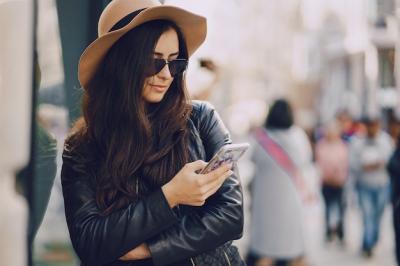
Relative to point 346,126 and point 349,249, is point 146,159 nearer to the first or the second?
point 349,249

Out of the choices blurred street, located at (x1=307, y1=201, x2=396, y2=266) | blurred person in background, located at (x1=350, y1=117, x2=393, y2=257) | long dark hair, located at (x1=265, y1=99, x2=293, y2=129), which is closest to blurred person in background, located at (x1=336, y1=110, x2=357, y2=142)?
blurred street, located at (x1=307, y1=201, x2=396, y2=266)

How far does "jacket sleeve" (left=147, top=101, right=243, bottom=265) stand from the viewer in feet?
7.43

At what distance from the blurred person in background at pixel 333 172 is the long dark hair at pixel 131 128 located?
868 cm

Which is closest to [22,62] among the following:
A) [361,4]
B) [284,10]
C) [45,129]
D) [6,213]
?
[45,129]

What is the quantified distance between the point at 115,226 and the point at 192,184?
250 mm

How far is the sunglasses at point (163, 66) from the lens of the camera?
233 centimetres

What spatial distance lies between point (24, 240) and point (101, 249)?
1.42 metres

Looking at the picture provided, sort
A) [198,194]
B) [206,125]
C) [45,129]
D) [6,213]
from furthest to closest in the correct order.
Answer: [45,129]
[6,213]
[206,125]
[198,194]

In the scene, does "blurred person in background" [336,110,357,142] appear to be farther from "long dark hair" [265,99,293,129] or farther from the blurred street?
"long dark hair" [265,99,293,129]

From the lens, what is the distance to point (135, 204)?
7.43 ft

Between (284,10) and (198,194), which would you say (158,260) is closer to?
(198,194)

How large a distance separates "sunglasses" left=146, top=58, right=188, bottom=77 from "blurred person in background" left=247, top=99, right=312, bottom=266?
499 cm

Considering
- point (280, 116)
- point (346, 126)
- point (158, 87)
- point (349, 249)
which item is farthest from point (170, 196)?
point (346, 126)

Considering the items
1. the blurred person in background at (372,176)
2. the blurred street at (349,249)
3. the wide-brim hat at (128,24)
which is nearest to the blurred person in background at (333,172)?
the blurred street at (349,249)
